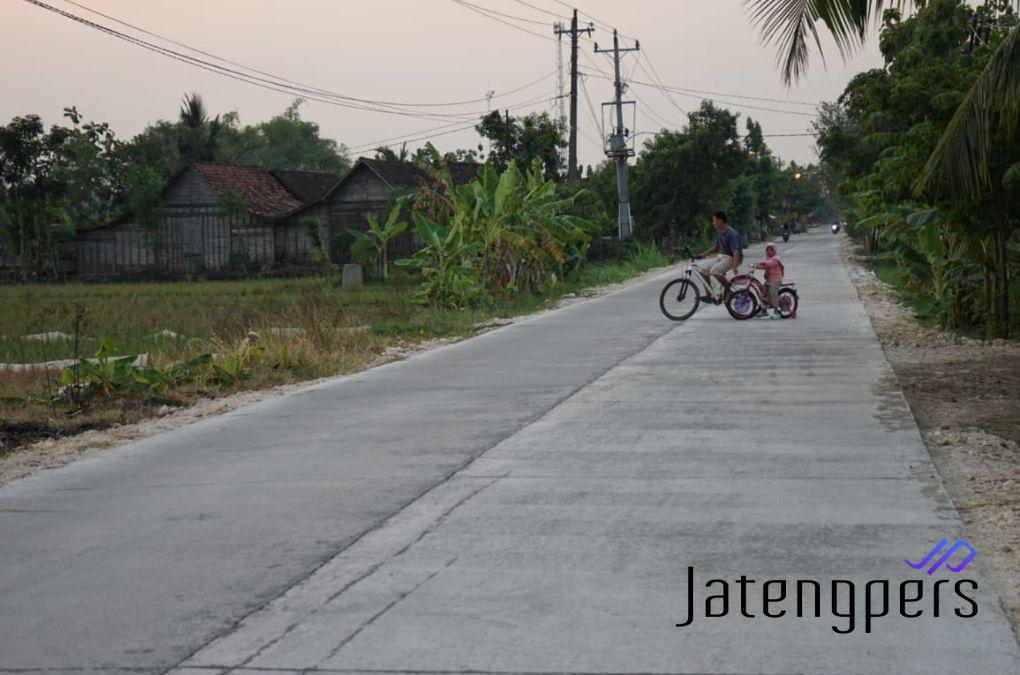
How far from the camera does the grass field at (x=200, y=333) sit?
12.6 m

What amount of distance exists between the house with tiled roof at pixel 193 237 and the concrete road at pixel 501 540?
4516cm

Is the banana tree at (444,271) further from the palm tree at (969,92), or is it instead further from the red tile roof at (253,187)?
the red tile roof at (253,187)

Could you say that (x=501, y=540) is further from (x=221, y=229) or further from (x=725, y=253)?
(x=221, y=229)

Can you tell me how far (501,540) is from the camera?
21.7ft

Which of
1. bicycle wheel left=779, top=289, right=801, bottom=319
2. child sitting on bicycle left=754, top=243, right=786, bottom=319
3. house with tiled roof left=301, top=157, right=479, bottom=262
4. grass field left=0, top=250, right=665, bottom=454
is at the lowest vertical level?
grass field left=0, top=250, right=665, bottom=454

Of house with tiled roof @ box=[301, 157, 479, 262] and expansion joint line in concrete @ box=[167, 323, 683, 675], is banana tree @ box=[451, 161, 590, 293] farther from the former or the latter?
house with tiled roof @ box=[301, 157, 479, 262]

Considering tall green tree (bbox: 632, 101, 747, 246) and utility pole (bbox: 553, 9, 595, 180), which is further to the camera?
tall green tree (bbox: 632, 101, 747, 246)

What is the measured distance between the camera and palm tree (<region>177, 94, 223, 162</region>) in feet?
237

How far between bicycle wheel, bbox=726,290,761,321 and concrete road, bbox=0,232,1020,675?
351 inches

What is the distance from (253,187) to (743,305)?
139 ft

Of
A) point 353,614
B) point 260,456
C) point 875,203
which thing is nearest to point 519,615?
point 353,614

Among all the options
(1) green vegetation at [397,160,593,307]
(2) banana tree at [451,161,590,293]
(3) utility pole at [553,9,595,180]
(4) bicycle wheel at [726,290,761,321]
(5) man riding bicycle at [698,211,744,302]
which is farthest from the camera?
(3) utility pole at [553,9,595,180]

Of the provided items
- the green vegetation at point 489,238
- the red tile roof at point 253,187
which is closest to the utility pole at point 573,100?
the red tile roof at point 253,187

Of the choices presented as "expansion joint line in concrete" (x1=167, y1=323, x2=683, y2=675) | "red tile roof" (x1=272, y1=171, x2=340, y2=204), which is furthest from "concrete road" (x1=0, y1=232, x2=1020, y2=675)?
"red tile roof" (x1=272, y1=171, x2=340, y2=204)
